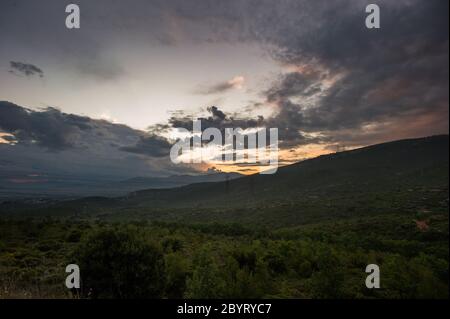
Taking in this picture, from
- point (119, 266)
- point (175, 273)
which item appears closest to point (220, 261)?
point (175, 273)

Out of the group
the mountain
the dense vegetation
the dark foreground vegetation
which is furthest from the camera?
the mountain

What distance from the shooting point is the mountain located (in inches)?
3241

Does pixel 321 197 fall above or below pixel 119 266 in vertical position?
above

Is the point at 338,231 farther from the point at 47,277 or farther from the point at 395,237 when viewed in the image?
the point at 47,277

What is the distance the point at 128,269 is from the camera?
10688 mm

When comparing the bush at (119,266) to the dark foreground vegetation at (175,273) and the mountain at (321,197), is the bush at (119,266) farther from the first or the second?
the mountain at (321,197)

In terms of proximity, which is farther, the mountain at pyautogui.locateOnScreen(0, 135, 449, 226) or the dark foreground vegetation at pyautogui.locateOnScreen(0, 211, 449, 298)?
the mountain at pyautogui.locateOnScreen(0, 135, 449, 226)

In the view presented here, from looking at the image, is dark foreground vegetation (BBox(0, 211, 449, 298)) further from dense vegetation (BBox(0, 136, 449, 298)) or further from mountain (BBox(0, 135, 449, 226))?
mountain (BBox(0, 135, 449, 226))

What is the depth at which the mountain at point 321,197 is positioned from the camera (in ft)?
270

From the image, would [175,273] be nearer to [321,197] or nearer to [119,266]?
[119,266]

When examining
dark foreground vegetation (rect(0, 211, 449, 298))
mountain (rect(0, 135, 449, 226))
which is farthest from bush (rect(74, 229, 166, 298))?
mountain (rect(0, 135, 449, 226))

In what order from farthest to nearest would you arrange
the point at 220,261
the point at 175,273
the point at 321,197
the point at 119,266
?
1. the point at 321,197
2. the point at 220,261
3. the point at 175,273
4. the point at 119,266

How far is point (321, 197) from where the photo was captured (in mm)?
119500
